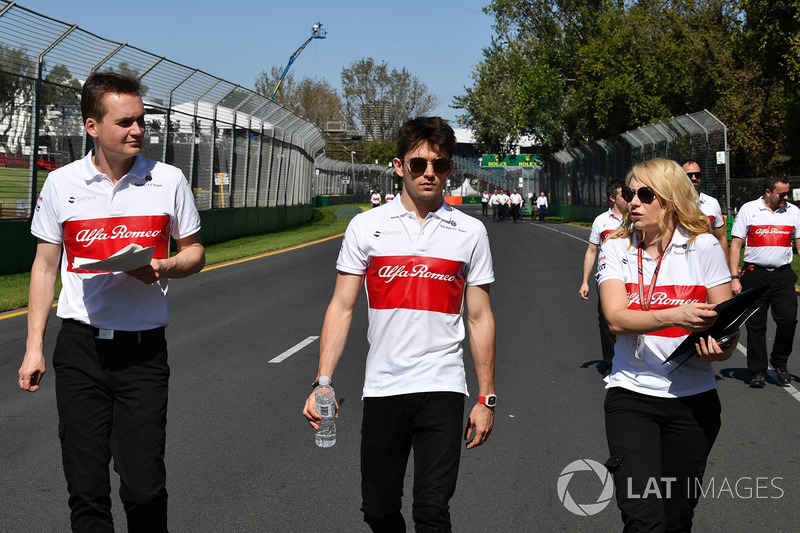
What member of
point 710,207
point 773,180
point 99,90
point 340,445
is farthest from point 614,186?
point 99,90

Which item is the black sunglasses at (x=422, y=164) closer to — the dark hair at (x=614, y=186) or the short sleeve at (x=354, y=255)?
the short sleeve at (x=354, y=255)

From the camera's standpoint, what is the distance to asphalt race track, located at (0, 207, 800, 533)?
213 inches

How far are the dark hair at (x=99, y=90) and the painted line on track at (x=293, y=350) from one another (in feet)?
19.9

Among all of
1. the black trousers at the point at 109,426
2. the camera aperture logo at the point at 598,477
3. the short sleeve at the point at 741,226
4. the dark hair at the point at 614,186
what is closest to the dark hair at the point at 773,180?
the short sleeve at the point at 741,226

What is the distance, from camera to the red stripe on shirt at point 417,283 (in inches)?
160

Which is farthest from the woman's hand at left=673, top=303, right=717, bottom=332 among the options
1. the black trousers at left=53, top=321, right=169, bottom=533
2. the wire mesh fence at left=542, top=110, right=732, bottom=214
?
the wire mesh fence at left=542, top=110, right=732, bottom=214

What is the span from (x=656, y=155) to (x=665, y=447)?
3235 centimetres

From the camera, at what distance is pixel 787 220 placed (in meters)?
9.24

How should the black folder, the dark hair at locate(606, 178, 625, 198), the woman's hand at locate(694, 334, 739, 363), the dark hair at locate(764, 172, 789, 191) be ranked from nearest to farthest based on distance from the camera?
the black folder, the woman's hand at locate(694, 334, 739, 363), the dark hair at locate(606, 178, 625, 198), the dark hair at locate(764, 172, 789, 191)

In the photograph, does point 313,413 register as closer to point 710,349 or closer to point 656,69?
point 710,349

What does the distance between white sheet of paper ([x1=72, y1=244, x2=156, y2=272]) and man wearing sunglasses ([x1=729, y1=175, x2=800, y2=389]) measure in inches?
258

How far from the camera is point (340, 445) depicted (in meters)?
6.94

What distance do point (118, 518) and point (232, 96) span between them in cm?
2581

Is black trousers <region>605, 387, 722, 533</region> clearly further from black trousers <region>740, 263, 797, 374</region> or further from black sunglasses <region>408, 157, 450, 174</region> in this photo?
black trousers <region>740, 263, 797, 374</region>
